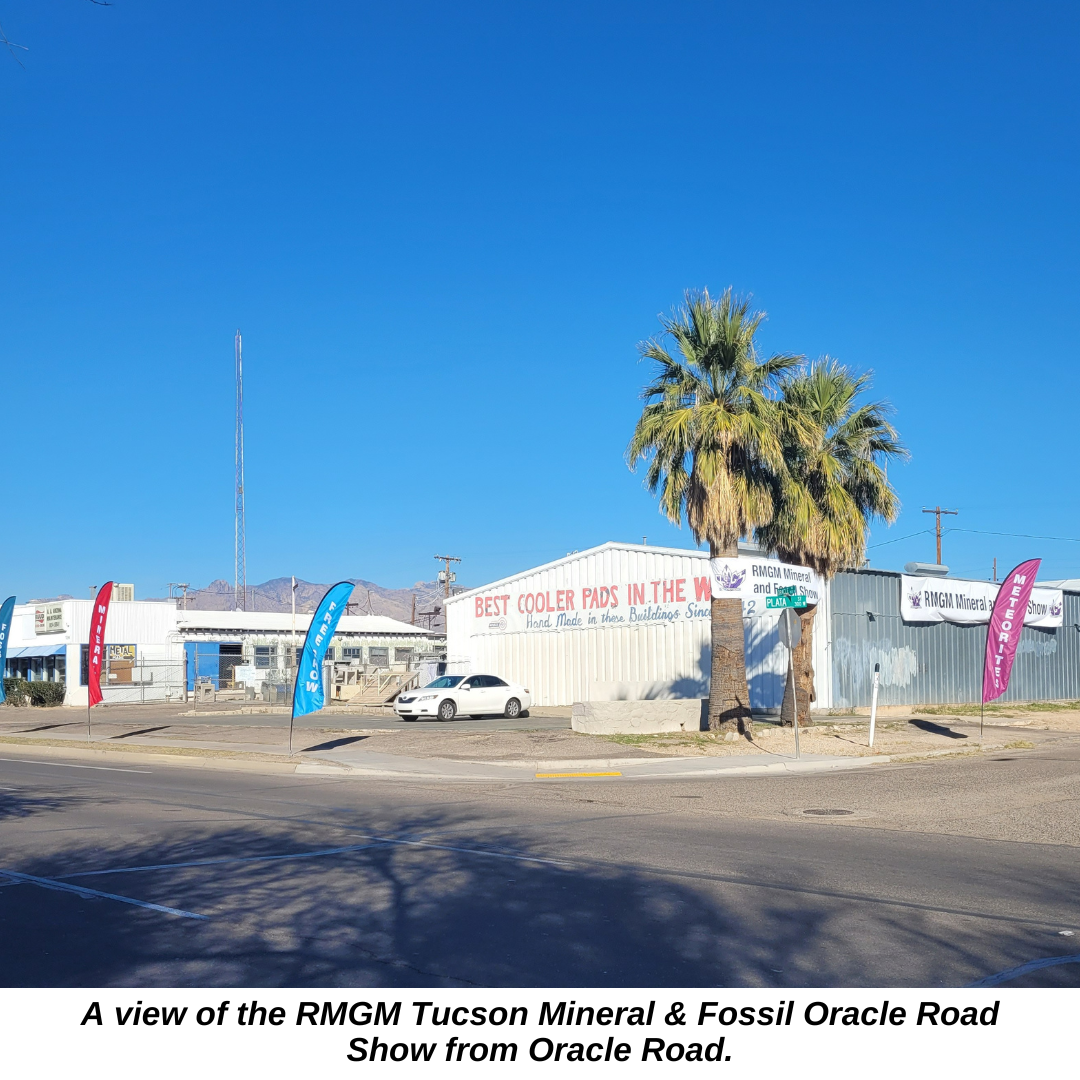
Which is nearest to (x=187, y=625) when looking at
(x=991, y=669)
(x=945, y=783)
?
(x=991, y=669)

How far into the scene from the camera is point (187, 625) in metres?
64.4

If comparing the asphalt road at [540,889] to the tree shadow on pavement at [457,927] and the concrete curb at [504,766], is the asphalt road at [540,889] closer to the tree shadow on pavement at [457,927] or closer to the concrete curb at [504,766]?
the tree shadow on pavement at [457,927]

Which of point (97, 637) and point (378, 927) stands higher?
point (97, 637)

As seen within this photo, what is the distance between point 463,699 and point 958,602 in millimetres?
19283

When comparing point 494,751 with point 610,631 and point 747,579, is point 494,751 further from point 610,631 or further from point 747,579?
point 610,631

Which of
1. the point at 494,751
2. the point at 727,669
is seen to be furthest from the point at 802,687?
the point at 494,751

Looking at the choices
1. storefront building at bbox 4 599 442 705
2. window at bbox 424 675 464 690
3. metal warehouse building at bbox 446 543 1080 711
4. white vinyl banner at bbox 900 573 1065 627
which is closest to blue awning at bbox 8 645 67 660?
storefront building at bbox 4 599 442 705

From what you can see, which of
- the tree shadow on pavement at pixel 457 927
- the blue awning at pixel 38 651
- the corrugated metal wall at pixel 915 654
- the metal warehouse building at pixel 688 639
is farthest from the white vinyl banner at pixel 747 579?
the blue awning at pixel 38 651

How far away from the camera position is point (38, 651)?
61.0 metres

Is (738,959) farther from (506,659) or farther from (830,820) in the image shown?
(506,659)

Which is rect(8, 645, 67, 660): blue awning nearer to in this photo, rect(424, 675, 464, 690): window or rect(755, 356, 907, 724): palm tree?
rect(424, 675, 464, 690): window

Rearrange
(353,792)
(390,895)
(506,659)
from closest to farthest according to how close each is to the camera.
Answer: (390,895)
(353,792)
(506,659)
